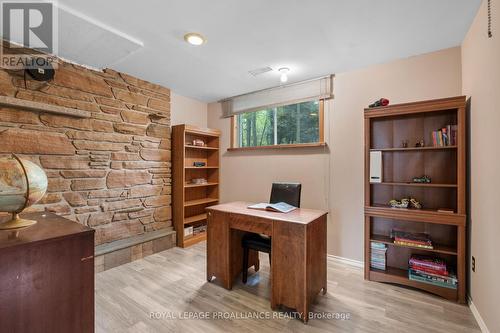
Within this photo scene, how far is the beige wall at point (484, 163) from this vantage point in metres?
1.56

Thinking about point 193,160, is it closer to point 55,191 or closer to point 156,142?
point 156,142

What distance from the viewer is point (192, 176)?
411 cm

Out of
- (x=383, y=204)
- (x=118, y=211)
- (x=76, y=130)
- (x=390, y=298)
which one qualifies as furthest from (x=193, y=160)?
(x=390, y=298)

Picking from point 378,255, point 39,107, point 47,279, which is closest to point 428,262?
point 378,255

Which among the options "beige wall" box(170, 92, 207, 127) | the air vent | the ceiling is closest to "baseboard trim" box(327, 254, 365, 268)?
the ceiling

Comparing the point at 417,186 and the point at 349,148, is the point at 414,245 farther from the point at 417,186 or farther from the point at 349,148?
the point at 349,148

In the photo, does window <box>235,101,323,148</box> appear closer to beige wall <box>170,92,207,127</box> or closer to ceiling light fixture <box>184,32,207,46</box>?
beige wall <box>170,92,207,127</box>

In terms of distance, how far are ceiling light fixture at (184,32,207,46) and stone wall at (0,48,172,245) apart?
140 cm

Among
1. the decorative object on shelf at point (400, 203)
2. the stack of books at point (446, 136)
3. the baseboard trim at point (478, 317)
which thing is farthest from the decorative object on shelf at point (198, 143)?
the baseboard trim at point (478, 317)

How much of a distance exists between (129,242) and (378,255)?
3.01m

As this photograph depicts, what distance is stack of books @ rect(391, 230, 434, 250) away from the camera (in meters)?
2.30

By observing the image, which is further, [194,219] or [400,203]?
[194,219]

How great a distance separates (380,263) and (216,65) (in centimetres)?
293

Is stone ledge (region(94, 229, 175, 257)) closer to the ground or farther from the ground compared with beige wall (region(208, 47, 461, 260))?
closer to the ground
